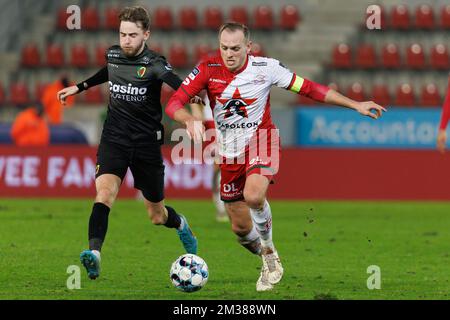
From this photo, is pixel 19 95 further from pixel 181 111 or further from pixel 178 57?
pixel 181 111

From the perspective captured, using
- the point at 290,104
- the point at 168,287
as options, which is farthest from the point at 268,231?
the point at 290,104

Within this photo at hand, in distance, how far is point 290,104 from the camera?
25.0 m

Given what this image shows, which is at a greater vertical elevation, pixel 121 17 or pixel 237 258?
pixel 121 17

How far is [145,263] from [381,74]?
16.1m

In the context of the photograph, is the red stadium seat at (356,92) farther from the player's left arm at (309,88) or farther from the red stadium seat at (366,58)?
the player's left arm at (309,88)

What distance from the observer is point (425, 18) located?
26547 mm

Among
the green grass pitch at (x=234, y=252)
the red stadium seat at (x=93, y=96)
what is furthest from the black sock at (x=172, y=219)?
the red stadium seat at (x=93, y=96)

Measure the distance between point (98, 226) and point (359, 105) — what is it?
2.35m

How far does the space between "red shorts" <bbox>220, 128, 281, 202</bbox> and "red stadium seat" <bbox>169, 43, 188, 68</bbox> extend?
16.9m

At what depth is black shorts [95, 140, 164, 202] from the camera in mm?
10070

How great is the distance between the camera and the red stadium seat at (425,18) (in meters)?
26.5

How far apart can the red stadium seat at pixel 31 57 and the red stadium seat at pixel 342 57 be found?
706cm

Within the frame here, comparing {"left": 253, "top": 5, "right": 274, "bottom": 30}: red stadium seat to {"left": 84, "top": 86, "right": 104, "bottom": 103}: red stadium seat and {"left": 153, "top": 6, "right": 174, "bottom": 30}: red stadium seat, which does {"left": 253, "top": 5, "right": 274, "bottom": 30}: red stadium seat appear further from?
{"left": 84, "top": 86, "right": 104, "bottom": 103}: red stadium seat
